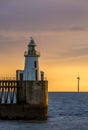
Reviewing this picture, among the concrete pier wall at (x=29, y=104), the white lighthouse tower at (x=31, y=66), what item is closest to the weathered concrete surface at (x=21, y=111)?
the concrete pier wall at (x=29, y=104)

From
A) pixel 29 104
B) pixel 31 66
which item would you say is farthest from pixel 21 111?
pixel 31 66

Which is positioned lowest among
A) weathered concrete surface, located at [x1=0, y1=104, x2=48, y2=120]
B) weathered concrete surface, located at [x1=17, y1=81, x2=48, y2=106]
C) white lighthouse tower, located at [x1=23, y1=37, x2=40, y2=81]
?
weathered concrete surface, located at [x1=0, y1=104, x2=48, y2=120]

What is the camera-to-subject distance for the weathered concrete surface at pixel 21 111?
71500mm

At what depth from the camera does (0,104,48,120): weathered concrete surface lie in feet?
235

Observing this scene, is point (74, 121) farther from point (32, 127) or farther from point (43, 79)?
point (32, 127)

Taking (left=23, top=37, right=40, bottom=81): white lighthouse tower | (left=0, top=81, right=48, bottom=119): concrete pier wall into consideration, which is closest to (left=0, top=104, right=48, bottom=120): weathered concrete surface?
(left=0, top=81, right=48, bottom=119): concrete pier wall

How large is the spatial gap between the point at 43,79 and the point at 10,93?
4.45 metres

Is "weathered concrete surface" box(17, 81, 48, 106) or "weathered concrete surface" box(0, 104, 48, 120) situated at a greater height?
"weathered concrete surface" box(17, 81, 48, 106)

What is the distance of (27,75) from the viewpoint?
2933 inches

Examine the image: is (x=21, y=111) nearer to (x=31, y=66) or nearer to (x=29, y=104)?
(x=29, y=104)

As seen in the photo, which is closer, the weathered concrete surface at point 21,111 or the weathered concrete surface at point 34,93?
the weathered concrete surface at point 21,111

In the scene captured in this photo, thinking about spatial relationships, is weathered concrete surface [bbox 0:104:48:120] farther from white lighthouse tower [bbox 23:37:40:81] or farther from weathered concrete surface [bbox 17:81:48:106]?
white lighthouse tower [bbox 23:37:40:81]

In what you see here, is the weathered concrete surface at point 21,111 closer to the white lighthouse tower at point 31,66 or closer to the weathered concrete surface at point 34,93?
the weathered concrete surface at point 34,93

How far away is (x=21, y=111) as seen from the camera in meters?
71.7
